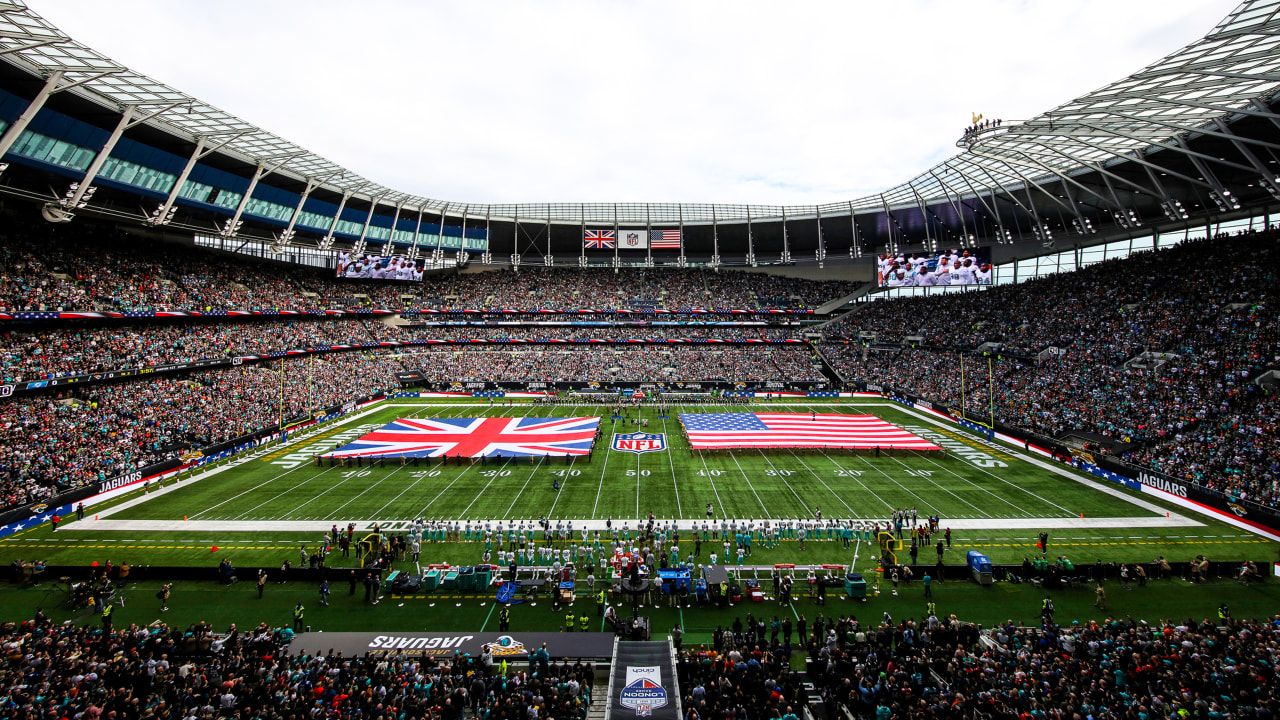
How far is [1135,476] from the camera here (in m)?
26.8

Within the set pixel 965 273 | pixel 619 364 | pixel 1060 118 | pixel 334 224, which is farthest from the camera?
pixel 619 364

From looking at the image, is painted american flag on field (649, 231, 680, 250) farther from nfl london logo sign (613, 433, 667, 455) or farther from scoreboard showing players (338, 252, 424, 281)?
nfl london logo sign (613, 433, 667, 455)

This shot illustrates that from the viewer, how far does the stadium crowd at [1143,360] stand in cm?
2656

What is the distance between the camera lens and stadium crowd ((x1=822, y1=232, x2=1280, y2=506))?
2656 cm

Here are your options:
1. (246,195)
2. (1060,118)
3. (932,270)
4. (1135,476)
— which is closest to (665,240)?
(932,270)

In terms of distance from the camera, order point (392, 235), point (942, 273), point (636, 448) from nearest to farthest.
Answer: point (636, 448)
point (942, 273)
point (392, 235)

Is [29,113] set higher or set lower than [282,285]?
higher

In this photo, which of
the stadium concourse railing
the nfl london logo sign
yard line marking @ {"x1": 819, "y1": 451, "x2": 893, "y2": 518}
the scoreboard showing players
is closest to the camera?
the stadium concourse railing

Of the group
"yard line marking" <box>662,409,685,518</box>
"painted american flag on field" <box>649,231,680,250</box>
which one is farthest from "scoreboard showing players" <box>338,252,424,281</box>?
"yard line marking" <box>662,409,685,518</box>

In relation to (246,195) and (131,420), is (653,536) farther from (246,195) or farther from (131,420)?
(246,195)

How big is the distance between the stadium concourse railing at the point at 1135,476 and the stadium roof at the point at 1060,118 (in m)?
15.3

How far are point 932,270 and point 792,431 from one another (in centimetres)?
3389

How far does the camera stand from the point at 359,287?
217ft

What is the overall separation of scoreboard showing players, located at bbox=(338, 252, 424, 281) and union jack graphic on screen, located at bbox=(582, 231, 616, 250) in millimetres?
21641
